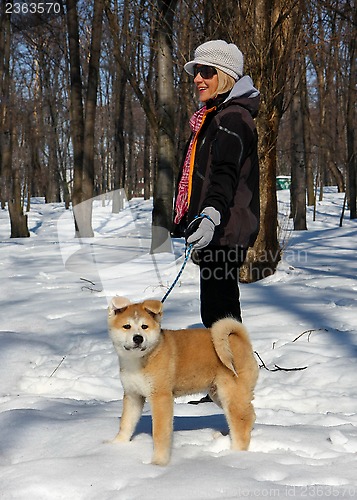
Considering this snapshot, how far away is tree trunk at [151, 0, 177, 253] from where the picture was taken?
10.1 meters

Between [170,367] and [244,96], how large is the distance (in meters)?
1.61

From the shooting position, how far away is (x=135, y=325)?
2.65m

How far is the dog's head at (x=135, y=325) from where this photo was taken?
2.62 meters

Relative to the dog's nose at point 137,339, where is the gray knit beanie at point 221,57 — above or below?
above

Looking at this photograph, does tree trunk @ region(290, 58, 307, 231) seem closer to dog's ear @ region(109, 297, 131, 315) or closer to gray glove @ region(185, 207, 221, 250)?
gray glove @ region(185, 207, 221, 250)

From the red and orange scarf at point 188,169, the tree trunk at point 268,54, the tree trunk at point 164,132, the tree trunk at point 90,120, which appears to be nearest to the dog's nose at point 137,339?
the red and orange scarf at point 188,169

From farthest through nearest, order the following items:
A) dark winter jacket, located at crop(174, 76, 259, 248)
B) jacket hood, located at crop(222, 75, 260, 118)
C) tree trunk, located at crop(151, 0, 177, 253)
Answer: tree trunk, located at crop(151, 0, 177, 253), jacket hood, located at crop(222, 75, 260, 118), dark winter jacket, located at crop(174, 76, 259, 248)

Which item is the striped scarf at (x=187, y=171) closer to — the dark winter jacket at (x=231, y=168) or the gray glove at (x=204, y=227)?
the dark winter jacket at (x=231, y=168)

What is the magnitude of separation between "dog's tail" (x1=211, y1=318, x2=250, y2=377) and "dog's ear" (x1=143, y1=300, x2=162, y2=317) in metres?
0.31

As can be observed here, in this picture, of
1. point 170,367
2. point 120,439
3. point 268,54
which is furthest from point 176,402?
point 268,54

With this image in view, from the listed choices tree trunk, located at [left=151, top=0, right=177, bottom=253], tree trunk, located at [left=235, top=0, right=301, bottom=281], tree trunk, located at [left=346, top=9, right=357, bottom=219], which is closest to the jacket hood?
tree trunk, located at [left=235, top=0, right=301, bottom=281]

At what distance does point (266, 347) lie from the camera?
198 inches

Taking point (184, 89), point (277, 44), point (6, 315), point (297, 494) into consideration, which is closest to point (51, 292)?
point (6, 315)

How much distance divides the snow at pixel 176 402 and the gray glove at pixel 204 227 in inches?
40.9
